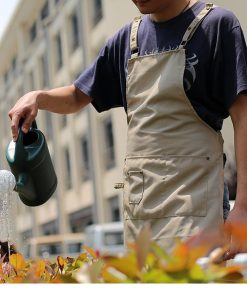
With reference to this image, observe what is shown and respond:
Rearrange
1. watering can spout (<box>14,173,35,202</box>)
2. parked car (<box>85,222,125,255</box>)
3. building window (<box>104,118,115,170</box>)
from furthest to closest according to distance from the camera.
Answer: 1. building window (<box>104,118,115,170</box>)
2. parked car (<box>85,222,125,255</box>)
3. watering can spout (<box>14,173,35,202</box>)

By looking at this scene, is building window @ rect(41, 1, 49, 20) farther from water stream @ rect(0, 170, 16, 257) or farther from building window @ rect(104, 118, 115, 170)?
water stream @ rect(0, 170, 16, 257)

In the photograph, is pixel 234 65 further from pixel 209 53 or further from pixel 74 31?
pixel 74 31

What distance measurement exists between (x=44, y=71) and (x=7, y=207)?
100 ft

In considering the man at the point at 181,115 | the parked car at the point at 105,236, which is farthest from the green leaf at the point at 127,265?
the parked car at the point at 105,236

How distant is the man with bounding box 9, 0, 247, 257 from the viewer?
86.8 inches

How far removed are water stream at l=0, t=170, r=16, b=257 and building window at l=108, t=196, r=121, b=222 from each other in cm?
2212

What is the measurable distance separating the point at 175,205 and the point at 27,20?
33572 mm

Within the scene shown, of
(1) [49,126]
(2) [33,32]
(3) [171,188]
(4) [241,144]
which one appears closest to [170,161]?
(3) [171,188]

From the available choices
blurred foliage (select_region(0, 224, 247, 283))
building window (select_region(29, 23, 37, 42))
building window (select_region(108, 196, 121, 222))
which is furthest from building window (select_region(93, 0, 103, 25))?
blurred foliage (select_region(0, 224, 247, 283))

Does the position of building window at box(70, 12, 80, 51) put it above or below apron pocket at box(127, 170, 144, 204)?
above

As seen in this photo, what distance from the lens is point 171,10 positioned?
230cm

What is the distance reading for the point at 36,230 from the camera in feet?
113

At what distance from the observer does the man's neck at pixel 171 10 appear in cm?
230

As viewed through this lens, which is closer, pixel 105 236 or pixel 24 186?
pixel 24 186
